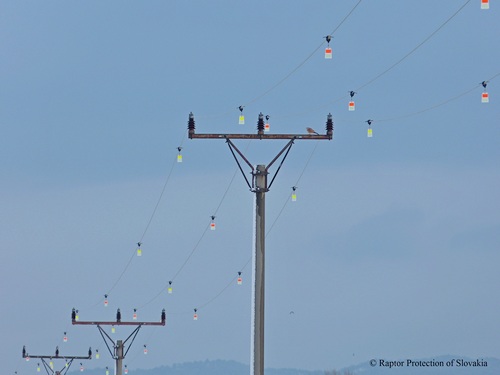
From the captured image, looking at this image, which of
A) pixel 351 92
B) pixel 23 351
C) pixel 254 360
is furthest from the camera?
pixel 23 351

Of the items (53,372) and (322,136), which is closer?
(322,136)

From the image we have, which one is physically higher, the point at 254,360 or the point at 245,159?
the point at 245,159

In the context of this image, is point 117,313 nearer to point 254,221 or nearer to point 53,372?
point 53,372

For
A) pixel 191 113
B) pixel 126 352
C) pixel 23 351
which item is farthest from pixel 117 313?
pixel 191 113

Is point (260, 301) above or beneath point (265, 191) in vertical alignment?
beneath

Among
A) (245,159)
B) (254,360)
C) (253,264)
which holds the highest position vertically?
(245,159)

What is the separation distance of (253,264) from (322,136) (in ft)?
13.4

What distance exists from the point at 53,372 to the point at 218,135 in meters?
62.4

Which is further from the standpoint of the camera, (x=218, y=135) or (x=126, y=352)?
(x=126, y=352)

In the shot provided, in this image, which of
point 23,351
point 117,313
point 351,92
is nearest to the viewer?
point 351,92

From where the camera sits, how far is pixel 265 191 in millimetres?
43000

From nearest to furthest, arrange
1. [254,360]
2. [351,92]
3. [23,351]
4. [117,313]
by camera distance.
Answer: [351,92] < [254,360] < [117,313] < [23,351]

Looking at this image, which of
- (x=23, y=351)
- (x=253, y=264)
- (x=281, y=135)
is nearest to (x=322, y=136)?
(x=281, y=135)

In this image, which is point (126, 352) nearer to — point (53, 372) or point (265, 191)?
point (53, 372)
